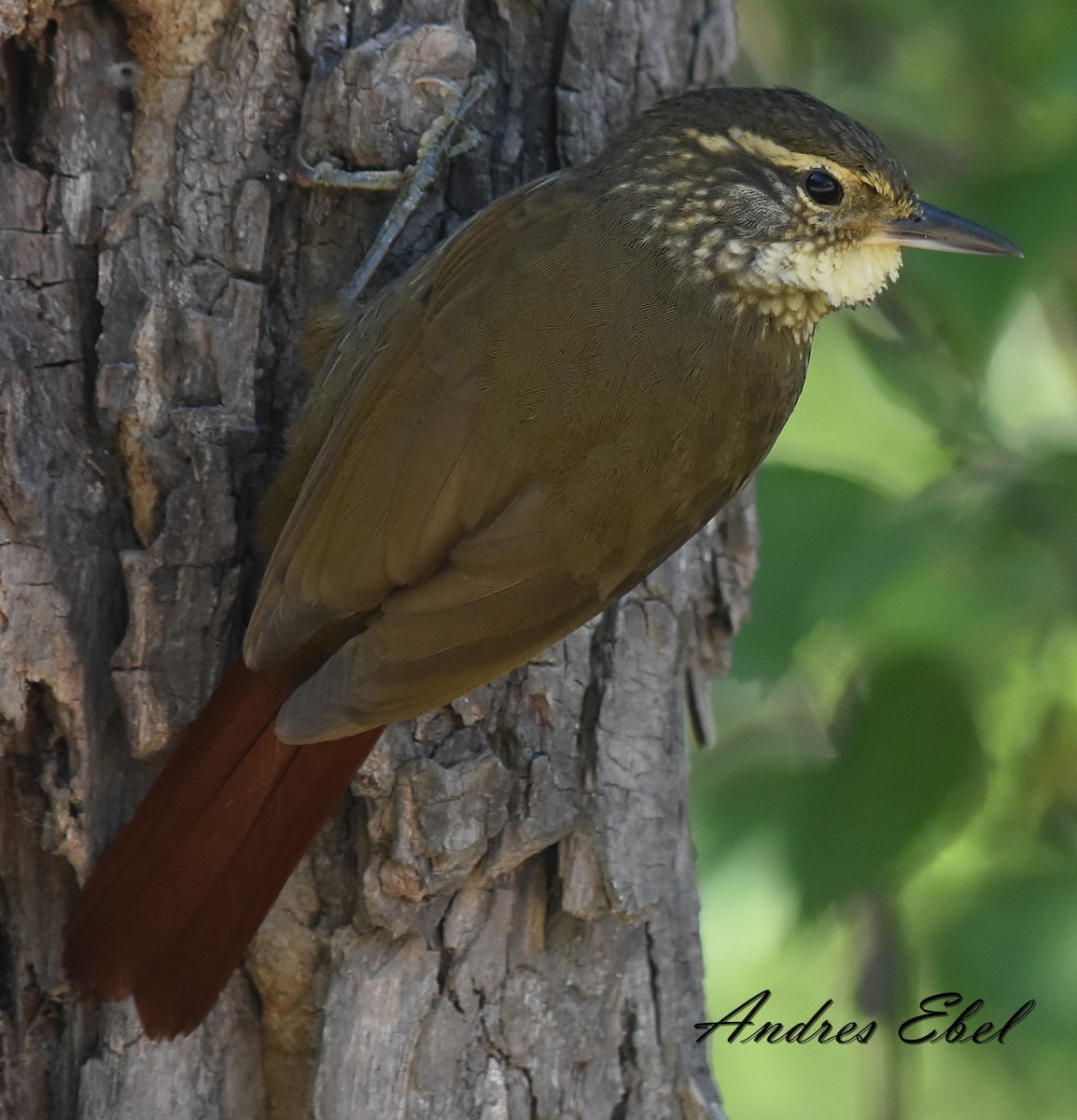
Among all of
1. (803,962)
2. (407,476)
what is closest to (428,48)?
(407,476)

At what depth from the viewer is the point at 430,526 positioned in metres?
2.03

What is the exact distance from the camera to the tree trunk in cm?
Answer: 207

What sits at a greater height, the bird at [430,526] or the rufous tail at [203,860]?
the bird at [430,526]

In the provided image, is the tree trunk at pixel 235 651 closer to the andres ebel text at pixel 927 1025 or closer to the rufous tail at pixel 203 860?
the rufous tail at pixel 203 860

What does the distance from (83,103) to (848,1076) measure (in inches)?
115

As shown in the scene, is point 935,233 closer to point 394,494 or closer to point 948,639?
point 948,639

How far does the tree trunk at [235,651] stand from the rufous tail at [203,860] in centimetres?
6

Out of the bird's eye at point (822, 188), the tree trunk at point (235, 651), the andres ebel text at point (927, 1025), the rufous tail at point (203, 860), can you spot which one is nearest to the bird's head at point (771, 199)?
the bird's eye at point (822, 188)

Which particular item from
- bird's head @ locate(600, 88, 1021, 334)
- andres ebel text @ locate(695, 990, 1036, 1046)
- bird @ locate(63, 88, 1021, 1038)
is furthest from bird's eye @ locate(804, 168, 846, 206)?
andres ebel text @ locate(695, 990, 1036, 1046)

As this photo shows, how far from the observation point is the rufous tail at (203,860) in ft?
6.71

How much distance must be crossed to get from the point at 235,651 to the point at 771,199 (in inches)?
41.8

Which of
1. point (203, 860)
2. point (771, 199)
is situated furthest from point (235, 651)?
point (771, 199)

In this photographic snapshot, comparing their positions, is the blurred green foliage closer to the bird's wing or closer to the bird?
the bird

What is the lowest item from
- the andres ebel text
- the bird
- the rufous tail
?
the andres ebel text
